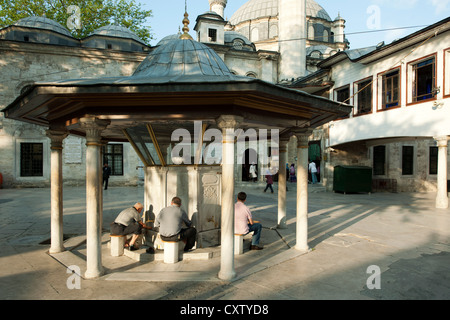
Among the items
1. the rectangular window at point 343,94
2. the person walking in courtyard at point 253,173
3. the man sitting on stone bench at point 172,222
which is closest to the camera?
the man sitting on stone bench at point 172,222

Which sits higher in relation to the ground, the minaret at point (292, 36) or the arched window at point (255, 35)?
the arched window at point (255, 35)

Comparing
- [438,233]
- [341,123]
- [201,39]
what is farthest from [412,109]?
[201,39]

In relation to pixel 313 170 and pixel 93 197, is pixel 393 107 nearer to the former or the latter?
pixel 313 170

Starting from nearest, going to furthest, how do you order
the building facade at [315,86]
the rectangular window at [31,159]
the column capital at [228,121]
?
the column capital at [228,121]
the building facade at [315,86]
the rectangular window at [31,159]

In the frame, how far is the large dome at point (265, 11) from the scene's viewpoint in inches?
1681

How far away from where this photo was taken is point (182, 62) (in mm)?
6586

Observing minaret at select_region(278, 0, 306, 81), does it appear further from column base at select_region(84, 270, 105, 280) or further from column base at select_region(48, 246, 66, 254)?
column base at select_region(84, 270, 105, 280)

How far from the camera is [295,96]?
16.8 feet

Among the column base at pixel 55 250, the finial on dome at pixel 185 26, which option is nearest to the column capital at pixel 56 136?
the column base at pixel 55 250

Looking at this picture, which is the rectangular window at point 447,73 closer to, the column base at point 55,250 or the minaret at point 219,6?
the column base at point 55,250

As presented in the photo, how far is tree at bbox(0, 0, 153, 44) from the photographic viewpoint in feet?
87.5

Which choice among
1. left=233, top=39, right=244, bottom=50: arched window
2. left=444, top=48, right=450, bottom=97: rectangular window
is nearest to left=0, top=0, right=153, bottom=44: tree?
left=233, top=39, right=244, bottom=50: arched window

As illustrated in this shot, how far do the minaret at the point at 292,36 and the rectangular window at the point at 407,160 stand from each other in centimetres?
1187

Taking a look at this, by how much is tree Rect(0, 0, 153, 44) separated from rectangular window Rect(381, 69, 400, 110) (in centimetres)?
2453
